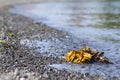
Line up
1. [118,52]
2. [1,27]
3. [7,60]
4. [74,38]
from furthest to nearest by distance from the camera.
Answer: [1,27]
[74,38]
[118,52]
[7,60]

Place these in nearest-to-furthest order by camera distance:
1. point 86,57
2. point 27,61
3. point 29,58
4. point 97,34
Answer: point 27,61 → point 86,57 → point 29,58 → point 97,34

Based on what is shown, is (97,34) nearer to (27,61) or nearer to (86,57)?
(86,57)

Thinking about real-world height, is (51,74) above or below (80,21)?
above

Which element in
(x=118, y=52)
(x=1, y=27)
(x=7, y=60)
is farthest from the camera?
(x=1, y=27)

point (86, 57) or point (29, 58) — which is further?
point (29, 58)

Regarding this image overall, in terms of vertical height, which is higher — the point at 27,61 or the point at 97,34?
the point at 27,61

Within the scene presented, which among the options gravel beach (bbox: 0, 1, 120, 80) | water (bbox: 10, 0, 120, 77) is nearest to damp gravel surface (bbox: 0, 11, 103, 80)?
gravel beach (bbox: 0, 1, 120, 80)

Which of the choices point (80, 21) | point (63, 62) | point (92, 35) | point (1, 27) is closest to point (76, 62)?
point (63, 62)

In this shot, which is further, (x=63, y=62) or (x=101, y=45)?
(x=101, y=45)

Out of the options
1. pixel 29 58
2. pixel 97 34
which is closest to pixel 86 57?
pixel 29 58

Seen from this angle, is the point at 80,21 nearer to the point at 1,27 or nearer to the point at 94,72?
the point at 1,27

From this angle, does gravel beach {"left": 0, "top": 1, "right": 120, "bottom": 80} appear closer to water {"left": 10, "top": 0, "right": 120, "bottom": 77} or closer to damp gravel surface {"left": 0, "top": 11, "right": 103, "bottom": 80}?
damp gravel surface {"left": 0, "top": 11, "right": 103, "bottom": 80}
